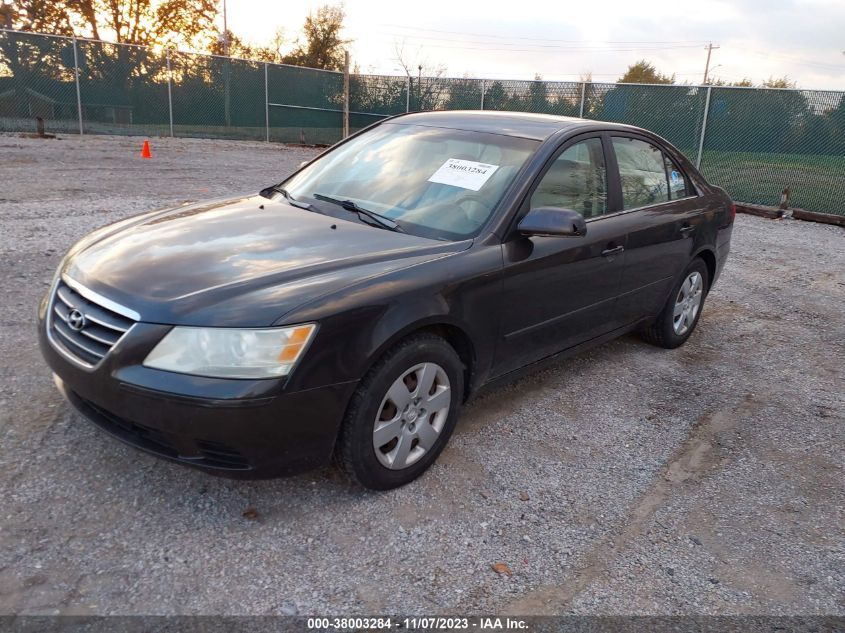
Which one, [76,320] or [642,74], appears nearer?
[76,320]

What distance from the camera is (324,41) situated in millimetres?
39156

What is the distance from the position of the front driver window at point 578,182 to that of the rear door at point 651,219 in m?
0.20

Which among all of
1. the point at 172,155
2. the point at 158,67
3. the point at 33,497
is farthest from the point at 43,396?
the point at 158,67

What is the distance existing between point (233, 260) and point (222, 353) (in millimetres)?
563

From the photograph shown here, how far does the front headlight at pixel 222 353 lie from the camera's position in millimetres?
2492

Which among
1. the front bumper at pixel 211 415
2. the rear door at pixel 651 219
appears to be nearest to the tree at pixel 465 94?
the rear door at pixel 651 219

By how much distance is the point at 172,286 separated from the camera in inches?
106

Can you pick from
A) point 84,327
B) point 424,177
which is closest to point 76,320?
point 84,327

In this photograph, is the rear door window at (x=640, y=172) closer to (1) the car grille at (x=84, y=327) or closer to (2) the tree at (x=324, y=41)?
(1) the car grille at (x=84, y=327)

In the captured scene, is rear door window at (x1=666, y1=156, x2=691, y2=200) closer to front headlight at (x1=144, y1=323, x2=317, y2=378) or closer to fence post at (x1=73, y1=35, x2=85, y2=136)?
front headlight at (x1=144, y1=323, x2=317, y2=378)

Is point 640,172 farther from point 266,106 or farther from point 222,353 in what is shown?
point 266,106

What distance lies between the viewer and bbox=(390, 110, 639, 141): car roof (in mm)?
3938

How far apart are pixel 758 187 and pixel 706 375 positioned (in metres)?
9.61

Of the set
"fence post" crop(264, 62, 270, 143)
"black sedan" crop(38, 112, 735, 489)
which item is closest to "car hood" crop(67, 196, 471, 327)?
"black sedan" crop(38, 112, 735, 489)
